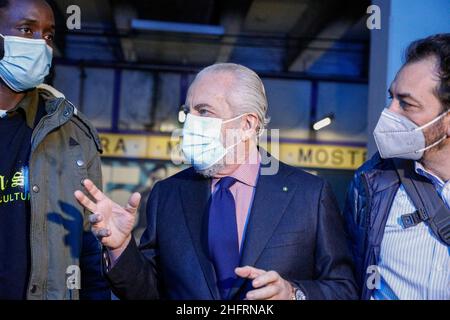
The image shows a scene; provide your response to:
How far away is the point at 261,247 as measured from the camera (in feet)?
5.89

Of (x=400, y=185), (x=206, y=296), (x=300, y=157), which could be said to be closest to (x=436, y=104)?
(x=400, y=185)

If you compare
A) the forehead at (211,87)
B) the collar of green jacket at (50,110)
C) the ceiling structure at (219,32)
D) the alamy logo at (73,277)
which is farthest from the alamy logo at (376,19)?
the ceiling structure at (219,32)

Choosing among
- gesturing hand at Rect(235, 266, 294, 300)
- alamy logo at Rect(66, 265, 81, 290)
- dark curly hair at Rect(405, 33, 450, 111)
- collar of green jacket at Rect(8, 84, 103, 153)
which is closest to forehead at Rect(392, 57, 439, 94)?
dark curly hair at Rect(405, 33, 450, 111)

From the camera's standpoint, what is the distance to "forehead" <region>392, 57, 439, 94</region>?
6.31 feet

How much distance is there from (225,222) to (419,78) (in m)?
0.91

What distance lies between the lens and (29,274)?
188 cm

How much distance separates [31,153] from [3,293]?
1.69ft

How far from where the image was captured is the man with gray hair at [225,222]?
68.1 inches

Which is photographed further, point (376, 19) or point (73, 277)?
point (376, 19)

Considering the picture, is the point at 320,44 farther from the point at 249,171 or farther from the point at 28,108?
the point at 28,108

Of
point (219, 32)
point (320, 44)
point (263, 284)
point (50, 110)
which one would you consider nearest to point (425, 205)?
point (263, 284)

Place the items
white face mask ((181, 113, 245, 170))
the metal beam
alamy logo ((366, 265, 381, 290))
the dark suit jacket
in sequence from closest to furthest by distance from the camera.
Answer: the dark suit jacket → alamy logo ((366, 265, 381, 290)) → white face mask ((181, 113, 245, 170)) → the metal beam

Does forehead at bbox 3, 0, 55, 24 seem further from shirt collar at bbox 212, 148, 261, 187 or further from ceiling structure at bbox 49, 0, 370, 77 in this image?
ceiling structure at bbox 49, 0, 370, 77

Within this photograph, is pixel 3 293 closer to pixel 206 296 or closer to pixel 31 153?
pixel 31 153
